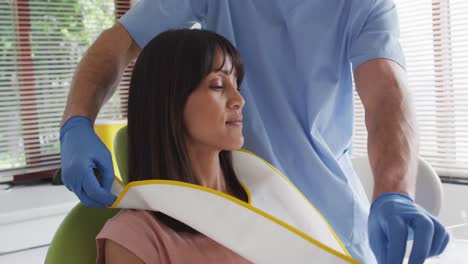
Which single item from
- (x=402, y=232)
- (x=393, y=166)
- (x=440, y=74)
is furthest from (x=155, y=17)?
(x=440, y=74)

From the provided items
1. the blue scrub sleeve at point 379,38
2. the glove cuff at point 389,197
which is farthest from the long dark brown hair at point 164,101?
the glove cuff at point 389,197

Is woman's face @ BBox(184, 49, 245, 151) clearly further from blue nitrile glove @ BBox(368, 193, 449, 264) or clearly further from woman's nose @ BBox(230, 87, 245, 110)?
blue nitrile glove @ BBox(368, 193, 449, 264)

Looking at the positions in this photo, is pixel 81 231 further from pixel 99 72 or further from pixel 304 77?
pixel 304 77

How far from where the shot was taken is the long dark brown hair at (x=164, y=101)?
1.18m

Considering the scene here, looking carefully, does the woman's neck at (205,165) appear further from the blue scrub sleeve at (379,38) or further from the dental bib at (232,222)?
the blue scrub sleeve at (379,38)

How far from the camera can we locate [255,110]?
134 cm

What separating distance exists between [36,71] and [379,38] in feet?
7.24

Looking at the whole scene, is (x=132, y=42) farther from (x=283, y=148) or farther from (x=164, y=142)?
(x=283, y=148)

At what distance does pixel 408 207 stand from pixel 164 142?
540mm

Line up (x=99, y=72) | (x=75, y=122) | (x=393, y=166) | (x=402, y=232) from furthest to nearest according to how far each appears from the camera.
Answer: (x=99, y=72), (x=75, y=122), (x=393, y=166), (x=402, y=232)

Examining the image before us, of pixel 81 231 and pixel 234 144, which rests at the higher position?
pixel 234 144

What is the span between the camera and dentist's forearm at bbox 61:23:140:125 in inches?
48.5

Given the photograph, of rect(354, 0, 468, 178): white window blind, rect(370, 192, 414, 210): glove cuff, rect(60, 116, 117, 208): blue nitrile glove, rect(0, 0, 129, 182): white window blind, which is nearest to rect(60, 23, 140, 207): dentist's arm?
rect(60, 116, 117, 208): blue nitrile glove

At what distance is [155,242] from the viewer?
1057 millimetres
